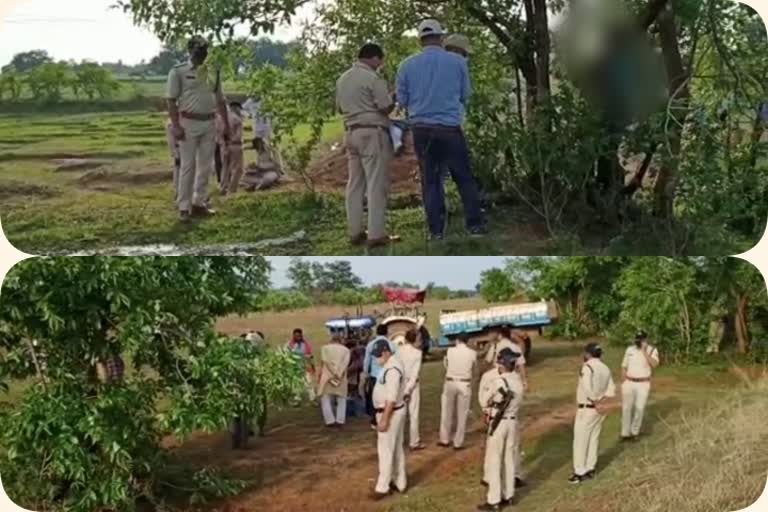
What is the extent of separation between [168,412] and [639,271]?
1.65m

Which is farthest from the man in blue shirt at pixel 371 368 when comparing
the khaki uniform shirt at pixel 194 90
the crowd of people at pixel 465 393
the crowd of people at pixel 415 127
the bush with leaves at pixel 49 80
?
the bush with leaves at pixel 49 80

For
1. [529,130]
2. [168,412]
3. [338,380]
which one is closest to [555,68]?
[529,130]

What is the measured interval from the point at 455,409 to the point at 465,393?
→ 0.07m

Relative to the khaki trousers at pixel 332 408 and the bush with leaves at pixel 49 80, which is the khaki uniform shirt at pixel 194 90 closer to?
the bush with leaves at pixel 49 80

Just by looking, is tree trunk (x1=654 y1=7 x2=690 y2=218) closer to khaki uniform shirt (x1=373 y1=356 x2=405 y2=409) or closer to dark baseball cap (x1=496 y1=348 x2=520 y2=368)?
dark baseball cap (x1=496 y1=348 x2=520 y2=368)

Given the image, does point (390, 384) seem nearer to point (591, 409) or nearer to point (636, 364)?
A: point (591, 409)

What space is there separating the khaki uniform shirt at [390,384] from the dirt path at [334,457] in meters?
0.10

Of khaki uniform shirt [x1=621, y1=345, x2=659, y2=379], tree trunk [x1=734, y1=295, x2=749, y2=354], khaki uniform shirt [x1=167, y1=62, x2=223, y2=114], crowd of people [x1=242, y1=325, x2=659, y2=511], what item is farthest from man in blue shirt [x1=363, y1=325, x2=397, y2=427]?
tree trunk [x1=734, y1=295, x2=749, y2=354]

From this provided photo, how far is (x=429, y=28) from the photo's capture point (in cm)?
427

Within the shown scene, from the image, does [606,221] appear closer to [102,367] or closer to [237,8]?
[237,8]

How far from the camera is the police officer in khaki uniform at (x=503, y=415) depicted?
4.51 m

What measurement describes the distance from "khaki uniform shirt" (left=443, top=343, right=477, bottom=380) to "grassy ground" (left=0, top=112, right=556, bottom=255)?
14.9 inches

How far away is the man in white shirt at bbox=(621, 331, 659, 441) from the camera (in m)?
4.55

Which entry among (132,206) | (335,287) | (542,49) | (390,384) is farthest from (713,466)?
(132,206)
